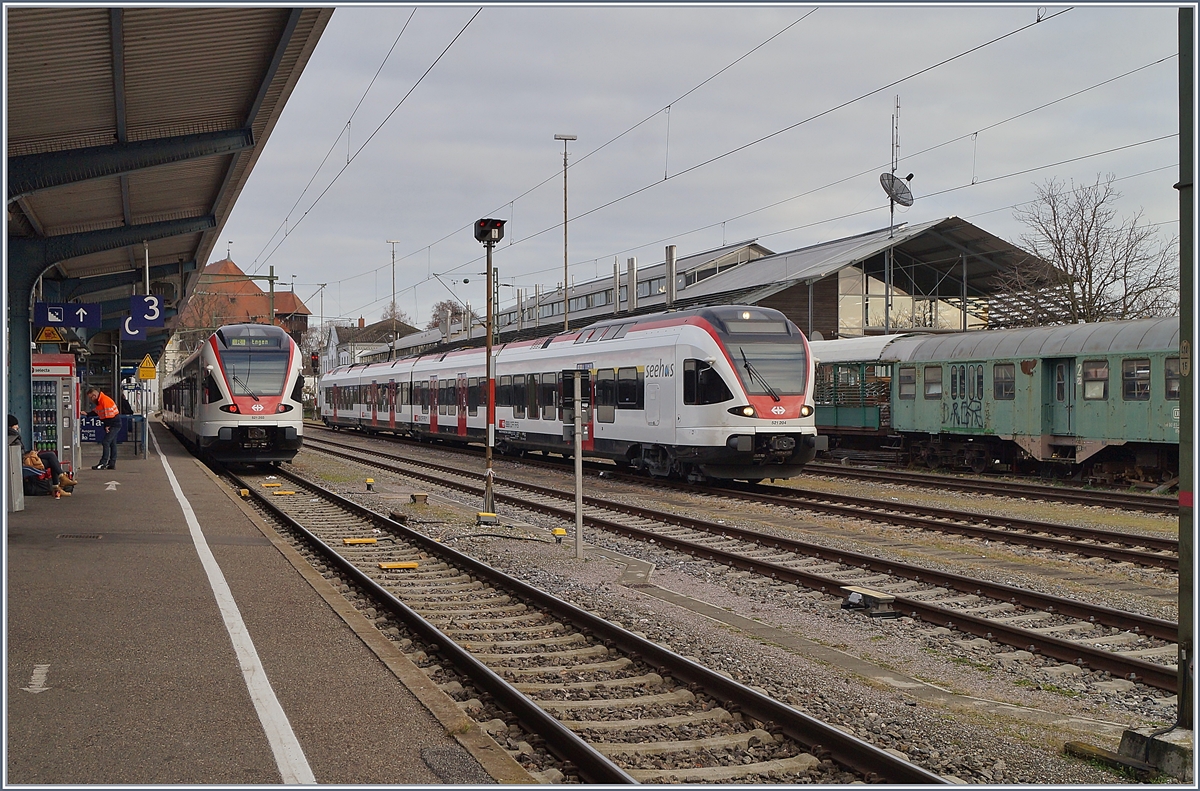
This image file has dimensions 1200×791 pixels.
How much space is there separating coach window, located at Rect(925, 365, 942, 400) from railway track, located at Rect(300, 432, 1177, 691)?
11404 millimetres

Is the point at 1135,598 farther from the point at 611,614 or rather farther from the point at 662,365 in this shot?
the point at 662,365

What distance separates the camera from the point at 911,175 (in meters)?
41.6

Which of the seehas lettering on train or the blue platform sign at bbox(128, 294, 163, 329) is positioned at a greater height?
the blue platform sign at bbox(128, 294, 163, 329)

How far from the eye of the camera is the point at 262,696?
5.99 meters

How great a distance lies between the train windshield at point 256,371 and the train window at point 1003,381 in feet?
51.5

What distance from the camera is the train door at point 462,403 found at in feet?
107

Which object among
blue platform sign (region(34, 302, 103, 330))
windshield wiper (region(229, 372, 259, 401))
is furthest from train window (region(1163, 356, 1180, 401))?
blue platform sign (region(34, 302, 103, 330))

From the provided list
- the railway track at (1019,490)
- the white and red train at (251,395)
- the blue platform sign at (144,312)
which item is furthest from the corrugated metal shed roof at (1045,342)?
the blue platform sign at (144,312)

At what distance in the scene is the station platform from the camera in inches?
193

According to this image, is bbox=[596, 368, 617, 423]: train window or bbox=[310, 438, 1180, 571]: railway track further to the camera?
bbox=[596, 368, 617, 423]: train window

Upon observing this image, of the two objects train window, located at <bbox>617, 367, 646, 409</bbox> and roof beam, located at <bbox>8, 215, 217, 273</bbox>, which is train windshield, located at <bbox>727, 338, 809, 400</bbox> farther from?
roof beam, located at <bbox>8, 215, 217, 273</bbox>

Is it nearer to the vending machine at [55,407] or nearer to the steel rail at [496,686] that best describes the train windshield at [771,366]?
the steel rail at [496,686]

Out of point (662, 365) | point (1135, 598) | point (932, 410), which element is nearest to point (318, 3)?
point (1135, 598)

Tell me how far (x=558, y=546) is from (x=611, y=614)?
436 cm
